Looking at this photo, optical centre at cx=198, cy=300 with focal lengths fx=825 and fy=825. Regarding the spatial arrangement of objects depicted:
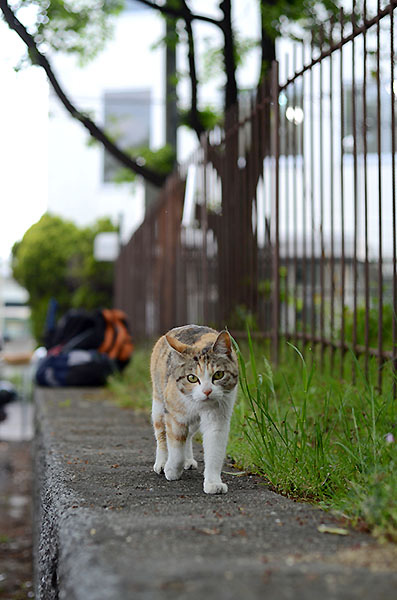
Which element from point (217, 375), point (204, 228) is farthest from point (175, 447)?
point (204, 228)

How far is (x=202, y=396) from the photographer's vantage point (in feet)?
8.52

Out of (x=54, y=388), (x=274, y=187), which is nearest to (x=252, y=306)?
(x=274, y=187)

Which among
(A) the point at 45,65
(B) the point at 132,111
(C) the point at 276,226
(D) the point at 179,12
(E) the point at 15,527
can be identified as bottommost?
(E) the point at 15,527

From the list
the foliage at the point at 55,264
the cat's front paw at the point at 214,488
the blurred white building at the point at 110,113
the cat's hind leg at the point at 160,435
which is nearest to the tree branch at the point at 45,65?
the cat's hind leg at the point at 160,435

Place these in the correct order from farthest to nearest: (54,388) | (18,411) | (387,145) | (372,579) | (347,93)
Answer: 1. (18,411)
2. (387,145)
3. (347,93)
4. (54,388)
5. (372,579)

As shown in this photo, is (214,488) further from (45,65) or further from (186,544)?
(45,65)

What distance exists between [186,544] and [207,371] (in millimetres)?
718

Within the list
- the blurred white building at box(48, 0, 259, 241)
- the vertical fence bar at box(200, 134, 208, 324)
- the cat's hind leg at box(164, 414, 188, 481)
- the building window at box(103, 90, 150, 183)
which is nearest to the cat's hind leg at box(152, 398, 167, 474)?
the cat's hind leg at box(164, 414, 188, 481)

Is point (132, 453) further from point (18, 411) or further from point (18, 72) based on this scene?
point (18, 411)

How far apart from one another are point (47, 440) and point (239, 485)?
4.73ft

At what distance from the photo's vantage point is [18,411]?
1688 centimetres

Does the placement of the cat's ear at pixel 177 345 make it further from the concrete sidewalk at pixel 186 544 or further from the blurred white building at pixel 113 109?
the blurred white building at pixel 113 109

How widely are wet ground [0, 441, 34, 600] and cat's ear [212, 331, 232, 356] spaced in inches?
118

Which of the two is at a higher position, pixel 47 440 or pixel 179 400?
pixel 179 400
